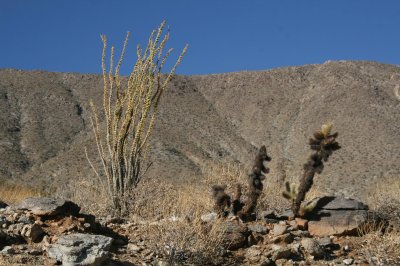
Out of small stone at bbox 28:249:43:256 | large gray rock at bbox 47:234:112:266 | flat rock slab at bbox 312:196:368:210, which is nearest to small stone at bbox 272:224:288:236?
flat rock slab at bbox 312:196:368:210

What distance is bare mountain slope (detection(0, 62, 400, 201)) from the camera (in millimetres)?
35406

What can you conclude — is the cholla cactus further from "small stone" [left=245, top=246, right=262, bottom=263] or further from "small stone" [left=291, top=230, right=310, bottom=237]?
"small stone" [left=245, top=246, right=262, bottom=263]

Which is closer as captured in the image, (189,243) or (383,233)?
(189,243)

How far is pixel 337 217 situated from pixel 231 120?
42957 millimetres

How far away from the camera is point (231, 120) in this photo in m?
51.1

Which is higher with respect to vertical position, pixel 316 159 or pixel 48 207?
pixel 316 159

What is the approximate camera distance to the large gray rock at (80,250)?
5941 mm

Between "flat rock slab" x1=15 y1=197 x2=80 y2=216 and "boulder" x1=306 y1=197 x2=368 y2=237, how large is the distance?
3255mm

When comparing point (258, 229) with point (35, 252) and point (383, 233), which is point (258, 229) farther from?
point (35, 252)

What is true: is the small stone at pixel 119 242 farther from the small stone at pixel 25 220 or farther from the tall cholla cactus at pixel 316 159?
the tall cholla cactus at pixel 316 159

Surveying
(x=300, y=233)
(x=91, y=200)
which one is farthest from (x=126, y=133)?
(x=300, y=233)

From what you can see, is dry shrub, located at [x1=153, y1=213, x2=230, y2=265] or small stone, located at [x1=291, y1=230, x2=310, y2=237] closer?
dry shrub, located at [x1=153, y1=213, x2=230, y2=265]

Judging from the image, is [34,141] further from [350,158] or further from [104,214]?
[104,214]

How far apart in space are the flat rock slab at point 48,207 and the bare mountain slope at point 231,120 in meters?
22.7
